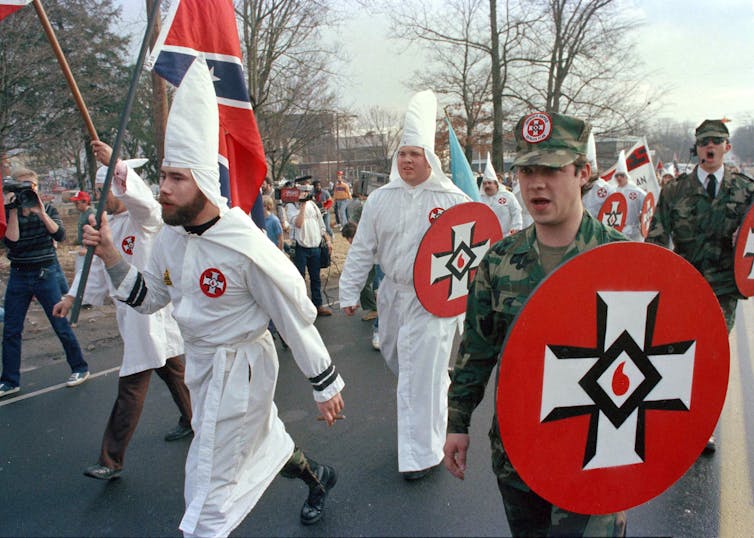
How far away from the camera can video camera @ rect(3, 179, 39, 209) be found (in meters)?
4.68

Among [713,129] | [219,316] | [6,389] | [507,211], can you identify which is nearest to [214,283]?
[219,316]

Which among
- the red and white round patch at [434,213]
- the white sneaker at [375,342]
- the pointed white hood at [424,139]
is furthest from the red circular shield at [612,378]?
the white sneaker at [375,342]

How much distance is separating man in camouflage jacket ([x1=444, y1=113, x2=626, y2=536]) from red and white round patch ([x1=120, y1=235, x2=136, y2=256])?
2679mm

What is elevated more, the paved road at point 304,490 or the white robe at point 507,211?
the white robe at point 507,211

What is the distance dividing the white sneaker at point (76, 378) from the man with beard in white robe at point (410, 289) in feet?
10.3

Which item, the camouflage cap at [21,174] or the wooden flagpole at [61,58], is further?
the camouflage cap at [21,174]

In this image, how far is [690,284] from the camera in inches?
57.2

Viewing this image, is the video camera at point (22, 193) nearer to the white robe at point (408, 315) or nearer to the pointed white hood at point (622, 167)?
the white robe at point (408, 315)

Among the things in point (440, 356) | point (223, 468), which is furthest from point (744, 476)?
point (223, 468)

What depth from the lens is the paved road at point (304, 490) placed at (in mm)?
2891

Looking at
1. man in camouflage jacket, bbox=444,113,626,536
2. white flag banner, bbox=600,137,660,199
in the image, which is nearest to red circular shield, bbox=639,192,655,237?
white flag banner, bbox=600,137,660,199

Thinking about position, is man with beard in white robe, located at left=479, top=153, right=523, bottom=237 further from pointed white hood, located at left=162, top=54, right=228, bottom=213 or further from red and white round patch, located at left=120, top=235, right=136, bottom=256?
pointed white hood, located at left=162, top=54, right=228, bottom=213

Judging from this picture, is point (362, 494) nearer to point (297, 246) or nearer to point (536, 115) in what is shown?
point (536, 115)

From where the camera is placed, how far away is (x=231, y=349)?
2.37 meters
